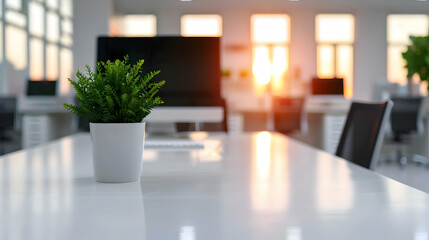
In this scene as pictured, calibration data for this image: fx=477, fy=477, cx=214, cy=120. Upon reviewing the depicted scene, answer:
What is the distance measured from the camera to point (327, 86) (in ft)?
21.5

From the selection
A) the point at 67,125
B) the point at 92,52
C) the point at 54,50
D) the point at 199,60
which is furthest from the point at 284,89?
the point at 199,60

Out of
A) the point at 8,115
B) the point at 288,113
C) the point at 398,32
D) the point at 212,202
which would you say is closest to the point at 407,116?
the point at 288,113

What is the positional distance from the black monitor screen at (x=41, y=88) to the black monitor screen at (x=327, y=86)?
11.3ft

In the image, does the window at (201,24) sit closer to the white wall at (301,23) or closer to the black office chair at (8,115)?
the white wall at (301,23)

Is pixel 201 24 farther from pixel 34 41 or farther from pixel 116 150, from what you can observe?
pixel 116 150

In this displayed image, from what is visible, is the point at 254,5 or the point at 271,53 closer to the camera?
the point at 254,5

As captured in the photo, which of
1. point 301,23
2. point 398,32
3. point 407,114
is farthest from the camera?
point 398,32

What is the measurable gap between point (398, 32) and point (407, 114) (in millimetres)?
6129

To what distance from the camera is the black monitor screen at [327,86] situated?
Result: 6.52 metres

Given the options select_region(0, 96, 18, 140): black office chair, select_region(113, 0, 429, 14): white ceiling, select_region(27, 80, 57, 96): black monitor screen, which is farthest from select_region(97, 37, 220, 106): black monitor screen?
select_region(113, 0, 429, 14): white ceiling

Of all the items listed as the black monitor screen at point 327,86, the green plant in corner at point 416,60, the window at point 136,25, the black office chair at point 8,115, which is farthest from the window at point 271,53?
the green plant in corner at point 416,60

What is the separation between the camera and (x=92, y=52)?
31.6 ft

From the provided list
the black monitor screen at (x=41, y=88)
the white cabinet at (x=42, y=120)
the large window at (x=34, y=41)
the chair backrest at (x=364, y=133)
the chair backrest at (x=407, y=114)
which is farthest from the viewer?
the large window at (x=34, y=41)

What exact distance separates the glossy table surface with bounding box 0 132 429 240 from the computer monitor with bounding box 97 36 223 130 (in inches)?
33.5
